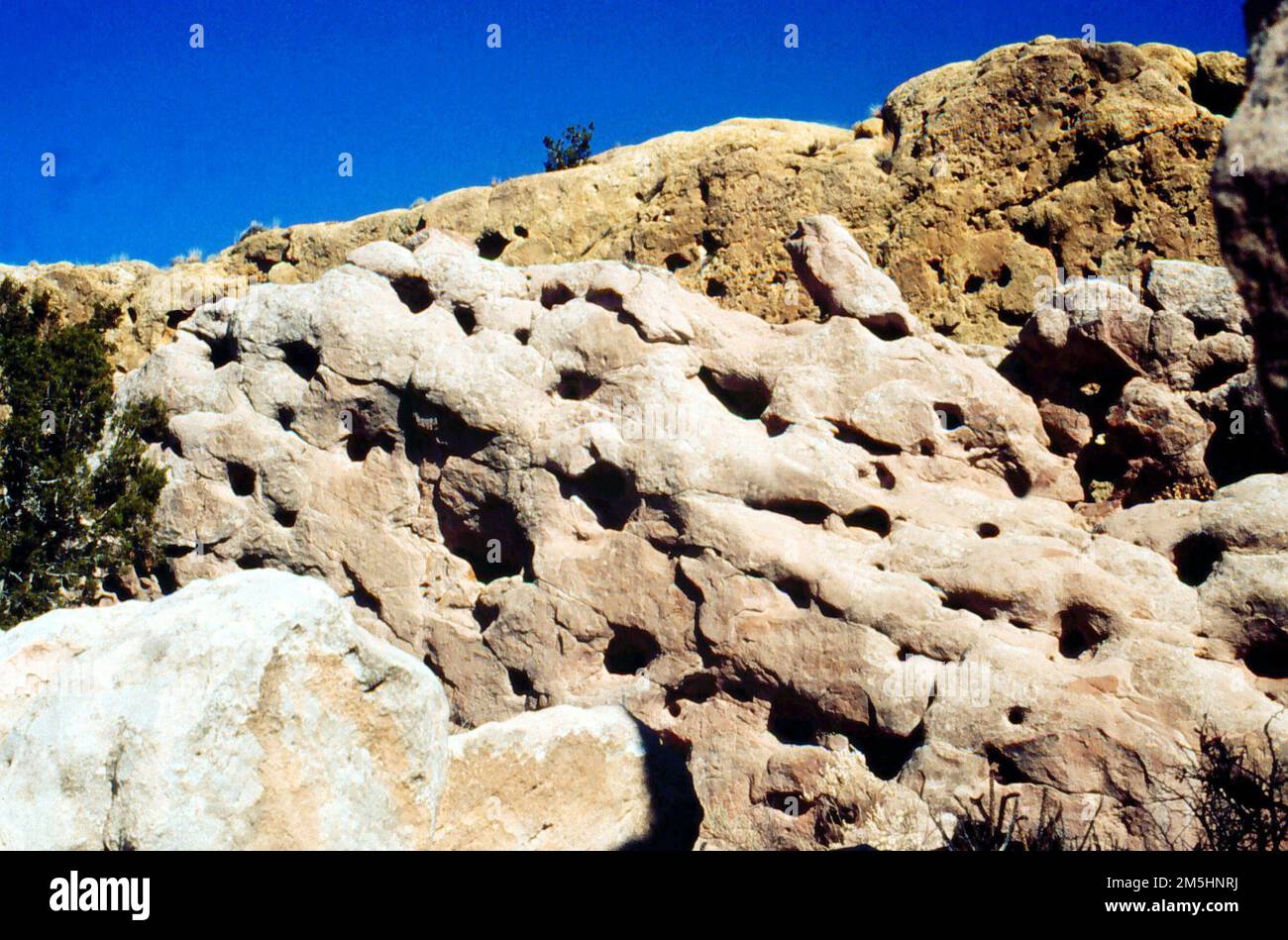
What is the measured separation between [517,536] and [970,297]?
5.90 metres

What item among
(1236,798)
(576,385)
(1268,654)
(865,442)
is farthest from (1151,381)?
(576,385)

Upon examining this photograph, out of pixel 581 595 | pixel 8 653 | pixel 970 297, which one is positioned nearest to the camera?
pixel 8 653

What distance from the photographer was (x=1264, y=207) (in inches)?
107

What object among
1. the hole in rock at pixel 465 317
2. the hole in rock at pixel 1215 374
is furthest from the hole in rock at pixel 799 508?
the hole in rock at pixel 465 317

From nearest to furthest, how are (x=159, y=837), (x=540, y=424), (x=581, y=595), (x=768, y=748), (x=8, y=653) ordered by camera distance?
(x=159, y=837)
(x=8, y=653)
(x=768, y=748)
(x=581, y=595)
(x=540, y=424)

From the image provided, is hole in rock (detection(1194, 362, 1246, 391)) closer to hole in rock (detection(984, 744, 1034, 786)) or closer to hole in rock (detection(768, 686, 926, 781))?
hole in rock (detection(984, 744, 1034, 786))

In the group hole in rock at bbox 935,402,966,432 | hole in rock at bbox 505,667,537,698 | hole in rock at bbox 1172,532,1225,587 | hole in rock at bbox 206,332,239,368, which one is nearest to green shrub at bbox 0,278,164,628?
hole in rock at bbox 206,332,239,368

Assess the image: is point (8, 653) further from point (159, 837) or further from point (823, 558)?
point (823, 558)

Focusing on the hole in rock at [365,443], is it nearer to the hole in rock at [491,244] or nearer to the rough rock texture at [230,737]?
the hole in rock at [491,244]

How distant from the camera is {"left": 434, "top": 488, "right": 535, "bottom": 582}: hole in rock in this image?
11.5m

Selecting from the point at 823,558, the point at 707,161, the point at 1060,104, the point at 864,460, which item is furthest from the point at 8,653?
the point at 1060,104

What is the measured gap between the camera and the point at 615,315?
11711mm

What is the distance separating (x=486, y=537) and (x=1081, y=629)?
232 inches

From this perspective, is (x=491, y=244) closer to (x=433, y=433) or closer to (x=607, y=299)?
(x=607, y=299)
